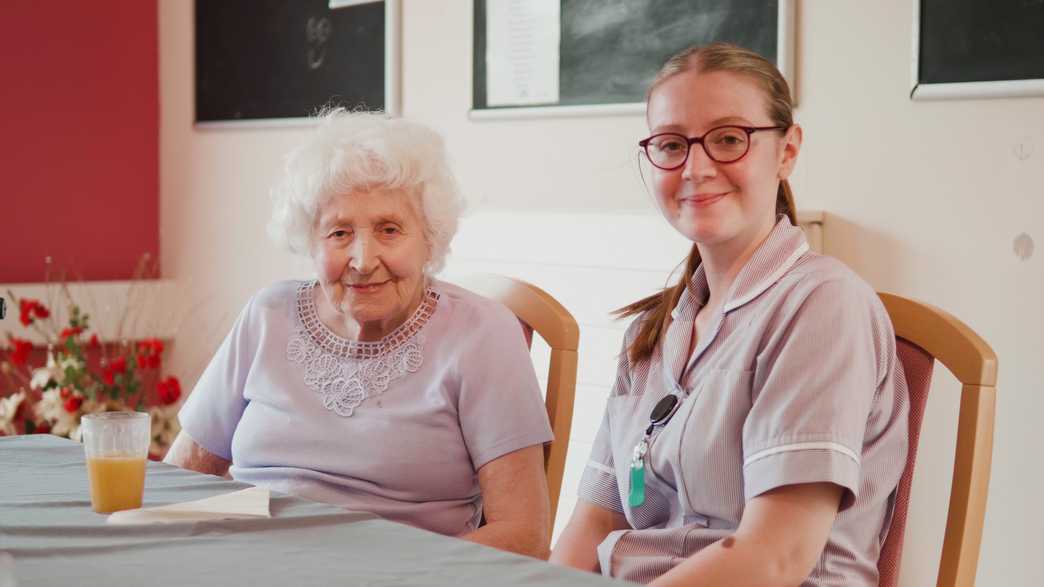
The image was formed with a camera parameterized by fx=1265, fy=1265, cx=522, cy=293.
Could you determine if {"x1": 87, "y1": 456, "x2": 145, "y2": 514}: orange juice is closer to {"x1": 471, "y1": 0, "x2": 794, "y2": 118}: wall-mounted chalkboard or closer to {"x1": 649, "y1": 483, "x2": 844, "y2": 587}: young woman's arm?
{"x1": 649, "y1": 483, "x2": 844, "y2": 587}: young woman's arm

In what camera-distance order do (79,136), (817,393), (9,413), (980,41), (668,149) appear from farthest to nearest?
(79,136), (9,413), (980,41), (668,149), (817,393)

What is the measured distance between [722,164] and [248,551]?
73 centimetres

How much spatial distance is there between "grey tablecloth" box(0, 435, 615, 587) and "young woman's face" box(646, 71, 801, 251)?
21.2 inches

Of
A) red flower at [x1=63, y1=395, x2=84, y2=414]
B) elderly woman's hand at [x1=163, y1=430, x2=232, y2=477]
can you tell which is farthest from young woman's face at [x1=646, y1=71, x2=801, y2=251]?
red flower at [x1=63, y1=395, x2=84, y2=414]

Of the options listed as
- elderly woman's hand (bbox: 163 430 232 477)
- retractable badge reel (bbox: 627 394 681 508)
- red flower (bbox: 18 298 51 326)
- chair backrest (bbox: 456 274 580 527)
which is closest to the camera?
retractable badge reel (bbox: 627 394 681 508)

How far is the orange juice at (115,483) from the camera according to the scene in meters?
1.45

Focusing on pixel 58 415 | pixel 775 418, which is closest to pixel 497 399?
pixel 775 418

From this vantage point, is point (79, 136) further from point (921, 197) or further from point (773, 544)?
point (773, 544)

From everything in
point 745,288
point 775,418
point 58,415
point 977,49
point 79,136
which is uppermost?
point 977,49

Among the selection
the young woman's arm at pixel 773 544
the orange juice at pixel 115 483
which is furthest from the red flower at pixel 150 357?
the young woman's arm at pixel 773 544

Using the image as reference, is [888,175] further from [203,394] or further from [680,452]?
[203,394]

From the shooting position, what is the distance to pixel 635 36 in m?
2.91

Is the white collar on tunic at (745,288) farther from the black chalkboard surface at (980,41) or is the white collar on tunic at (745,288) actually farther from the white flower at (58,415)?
the white flower at (58,415)

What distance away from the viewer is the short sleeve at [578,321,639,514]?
169 cm
